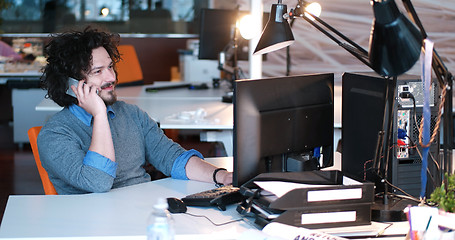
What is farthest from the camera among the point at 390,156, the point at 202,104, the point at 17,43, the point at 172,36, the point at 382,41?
the point at 172,36

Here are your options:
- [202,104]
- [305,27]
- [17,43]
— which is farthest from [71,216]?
[17,43]

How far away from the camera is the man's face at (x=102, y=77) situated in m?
2.49

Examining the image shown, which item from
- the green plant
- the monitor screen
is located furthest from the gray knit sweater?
the monitor screen

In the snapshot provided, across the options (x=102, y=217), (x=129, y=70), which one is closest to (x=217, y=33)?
(x=129, y=70)

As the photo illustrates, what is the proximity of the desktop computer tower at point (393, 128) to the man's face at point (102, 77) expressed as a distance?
2.95 ft

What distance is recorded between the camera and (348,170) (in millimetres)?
2277

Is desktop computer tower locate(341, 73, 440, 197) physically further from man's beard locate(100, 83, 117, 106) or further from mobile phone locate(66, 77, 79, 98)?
mobile phone locate(66, 77, 79, 98)

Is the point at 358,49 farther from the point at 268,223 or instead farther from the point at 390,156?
the point at 268,223

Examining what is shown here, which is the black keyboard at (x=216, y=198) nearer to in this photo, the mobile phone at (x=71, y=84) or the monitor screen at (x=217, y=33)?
the mobile phone at (x=71, y=84)

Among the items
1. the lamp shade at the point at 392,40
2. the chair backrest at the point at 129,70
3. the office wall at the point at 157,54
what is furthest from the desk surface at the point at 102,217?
the office wall at the point at 157,54

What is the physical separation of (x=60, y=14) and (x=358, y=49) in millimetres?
6392

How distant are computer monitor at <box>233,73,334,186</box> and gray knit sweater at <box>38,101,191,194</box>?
0.53 meters

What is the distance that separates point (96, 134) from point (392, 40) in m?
1.24

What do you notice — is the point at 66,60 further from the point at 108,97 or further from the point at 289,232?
the point at 289,232
